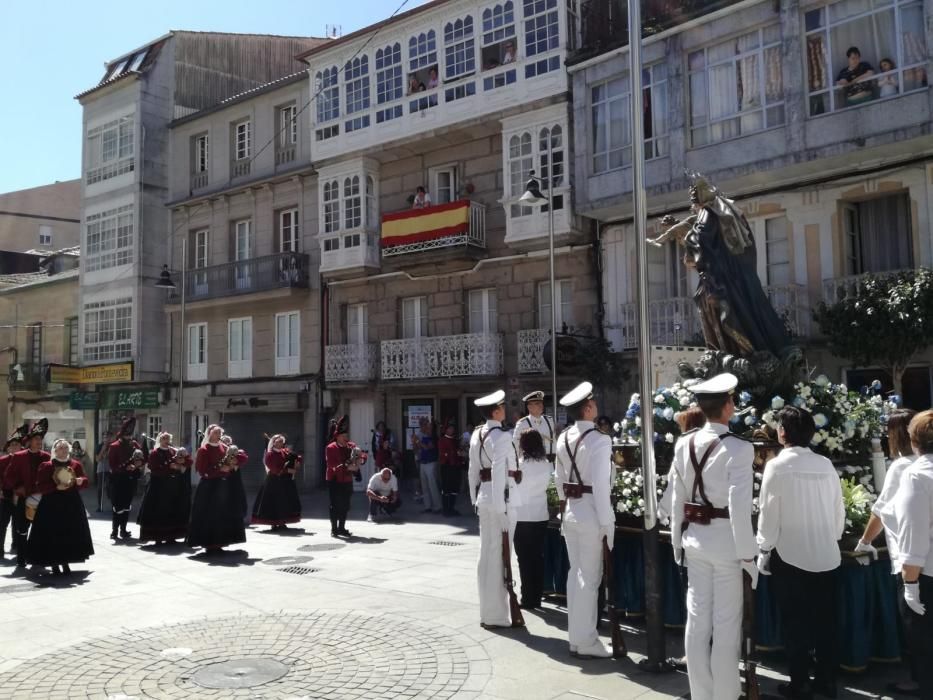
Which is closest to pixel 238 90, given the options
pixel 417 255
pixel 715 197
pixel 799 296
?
pixel 417 255

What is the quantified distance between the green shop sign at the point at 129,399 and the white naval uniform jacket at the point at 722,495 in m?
26.8

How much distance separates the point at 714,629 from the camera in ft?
16.4

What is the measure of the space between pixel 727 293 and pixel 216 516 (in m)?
8.47

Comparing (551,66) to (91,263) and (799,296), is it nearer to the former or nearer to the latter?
(799,296)

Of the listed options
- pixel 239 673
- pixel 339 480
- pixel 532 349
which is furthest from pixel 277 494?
pixel 239 673

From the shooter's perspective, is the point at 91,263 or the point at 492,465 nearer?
the point at 492,465

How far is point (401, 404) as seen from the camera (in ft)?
76.8

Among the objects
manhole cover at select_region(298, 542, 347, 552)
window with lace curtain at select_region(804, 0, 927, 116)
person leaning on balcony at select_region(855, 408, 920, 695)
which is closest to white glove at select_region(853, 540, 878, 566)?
person leaning on balcony at select_region(855, 408, 920, 695)

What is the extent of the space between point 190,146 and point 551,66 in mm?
15106

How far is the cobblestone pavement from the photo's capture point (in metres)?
5.90

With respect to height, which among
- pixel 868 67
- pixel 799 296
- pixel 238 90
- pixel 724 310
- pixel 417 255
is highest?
pixel 238 90

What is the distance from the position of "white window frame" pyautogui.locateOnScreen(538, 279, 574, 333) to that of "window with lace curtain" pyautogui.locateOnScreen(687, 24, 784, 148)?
489 centimetres

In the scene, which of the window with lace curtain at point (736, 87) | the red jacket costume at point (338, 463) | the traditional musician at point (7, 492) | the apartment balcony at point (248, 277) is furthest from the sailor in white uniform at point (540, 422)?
the apartment balcony at point (248, 277)

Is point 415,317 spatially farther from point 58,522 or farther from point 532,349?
Answer: point 58,522
